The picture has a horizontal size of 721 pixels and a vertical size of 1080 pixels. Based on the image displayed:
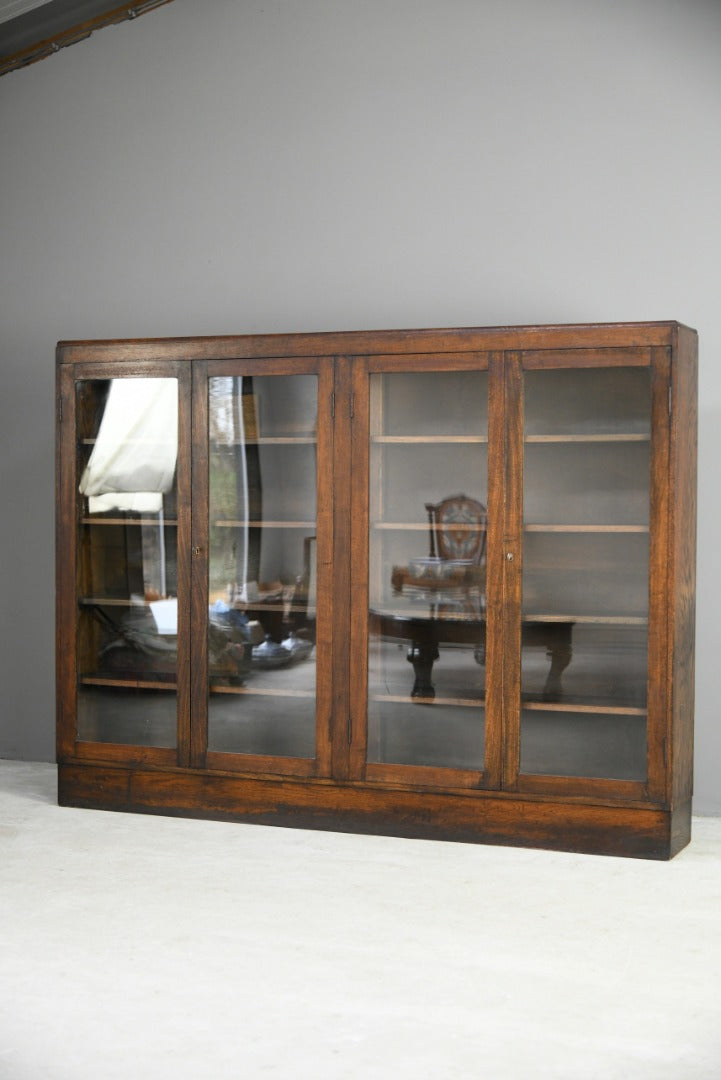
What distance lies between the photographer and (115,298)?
16.6 ft

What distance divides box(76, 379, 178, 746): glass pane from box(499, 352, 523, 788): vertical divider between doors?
1208mm

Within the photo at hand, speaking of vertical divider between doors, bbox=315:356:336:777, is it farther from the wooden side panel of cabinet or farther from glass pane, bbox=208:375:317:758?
the wooden side panel of cabinet

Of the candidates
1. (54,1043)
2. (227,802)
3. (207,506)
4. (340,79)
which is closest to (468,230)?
(340,79)

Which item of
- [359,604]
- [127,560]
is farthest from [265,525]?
[127,560]

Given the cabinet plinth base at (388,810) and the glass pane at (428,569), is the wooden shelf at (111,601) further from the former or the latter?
the glass pane at (428,569)

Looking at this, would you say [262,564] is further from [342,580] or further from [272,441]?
[272,441]

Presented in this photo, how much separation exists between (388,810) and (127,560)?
4.32ft

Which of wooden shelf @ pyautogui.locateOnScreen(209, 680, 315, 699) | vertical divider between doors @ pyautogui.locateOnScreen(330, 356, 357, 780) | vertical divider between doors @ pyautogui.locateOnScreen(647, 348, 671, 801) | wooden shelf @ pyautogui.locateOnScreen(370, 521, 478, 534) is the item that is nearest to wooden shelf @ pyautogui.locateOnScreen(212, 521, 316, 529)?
vertical divider between doors @ pyautogui.locateOnScreen(330, 356, 357, 780)

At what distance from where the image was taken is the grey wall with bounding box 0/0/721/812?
4387mm

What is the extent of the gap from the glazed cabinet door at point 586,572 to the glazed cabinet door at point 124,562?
121 centimetres

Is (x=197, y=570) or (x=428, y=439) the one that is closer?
(x=428, y=439)

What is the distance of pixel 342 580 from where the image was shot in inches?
162

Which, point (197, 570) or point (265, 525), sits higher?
point (265, 525)

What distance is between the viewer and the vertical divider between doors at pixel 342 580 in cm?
410
